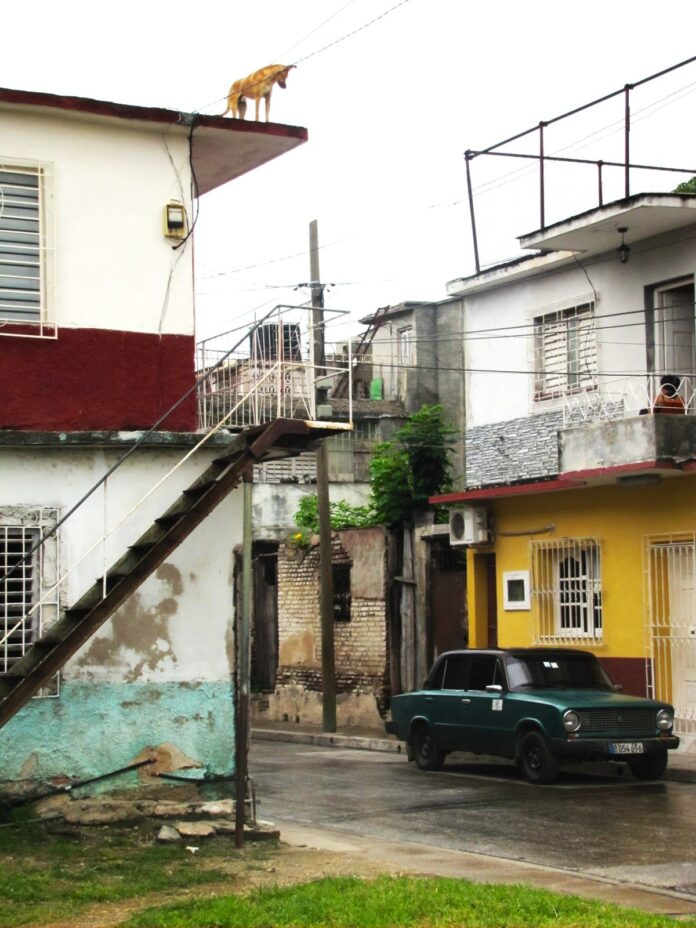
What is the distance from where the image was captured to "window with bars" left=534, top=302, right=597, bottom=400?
→ 2200 cm

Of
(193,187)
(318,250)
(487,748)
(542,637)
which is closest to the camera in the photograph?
(193,187)

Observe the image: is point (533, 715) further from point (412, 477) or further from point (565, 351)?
point (412, 477)

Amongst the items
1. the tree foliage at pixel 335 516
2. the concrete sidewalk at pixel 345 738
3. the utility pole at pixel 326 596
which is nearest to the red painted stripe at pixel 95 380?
the concrete sidewalk at pixel 345 738

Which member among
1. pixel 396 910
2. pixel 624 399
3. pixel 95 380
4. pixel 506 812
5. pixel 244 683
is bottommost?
pixel 506 812

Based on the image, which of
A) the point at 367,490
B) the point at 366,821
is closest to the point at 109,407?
the point at 366,821

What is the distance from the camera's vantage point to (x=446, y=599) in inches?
974

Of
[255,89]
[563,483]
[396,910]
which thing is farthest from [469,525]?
[396,910]

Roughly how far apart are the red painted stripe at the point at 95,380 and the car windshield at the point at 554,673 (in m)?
6.00

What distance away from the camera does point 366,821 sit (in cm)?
1345

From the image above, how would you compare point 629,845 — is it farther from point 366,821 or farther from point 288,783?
point 288,783

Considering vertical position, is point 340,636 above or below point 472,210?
below

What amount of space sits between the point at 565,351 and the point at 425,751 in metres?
7.26

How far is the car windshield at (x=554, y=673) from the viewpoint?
16.9 metres

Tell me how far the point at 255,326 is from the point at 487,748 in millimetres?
7036
